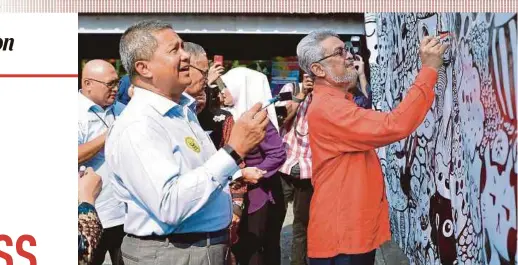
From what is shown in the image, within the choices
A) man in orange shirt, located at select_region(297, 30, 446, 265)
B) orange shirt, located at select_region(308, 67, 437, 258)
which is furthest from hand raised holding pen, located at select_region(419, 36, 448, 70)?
orange shirt, located at select_region(308, 67, 437, 258)

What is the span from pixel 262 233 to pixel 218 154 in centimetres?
177

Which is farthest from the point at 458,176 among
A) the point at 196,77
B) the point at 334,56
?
the point at 196,77

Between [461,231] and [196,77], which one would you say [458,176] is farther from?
[196,77]

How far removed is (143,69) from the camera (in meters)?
2.42

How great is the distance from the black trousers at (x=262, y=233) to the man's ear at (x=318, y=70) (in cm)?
107

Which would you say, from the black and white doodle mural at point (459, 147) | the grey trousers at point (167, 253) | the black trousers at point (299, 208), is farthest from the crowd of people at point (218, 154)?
the black and white doodle mural at point (459, 147)

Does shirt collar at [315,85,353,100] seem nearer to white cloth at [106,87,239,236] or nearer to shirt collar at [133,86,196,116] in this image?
white cloth at [106,87,239,236]

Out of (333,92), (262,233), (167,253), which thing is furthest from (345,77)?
(262,233)

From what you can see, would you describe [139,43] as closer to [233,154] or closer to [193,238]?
[233,154]

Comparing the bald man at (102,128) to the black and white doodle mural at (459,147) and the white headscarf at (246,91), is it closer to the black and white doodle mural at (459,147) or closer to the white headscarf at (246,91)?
the white headscarf at (246,91)

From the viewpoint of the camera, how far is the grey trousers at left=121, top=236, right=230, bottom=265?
2.38m

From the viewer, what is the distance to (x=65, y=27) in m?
3.26

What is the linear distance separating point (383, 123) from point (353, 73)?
0.32m

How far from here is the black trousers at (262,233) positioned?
388cm
